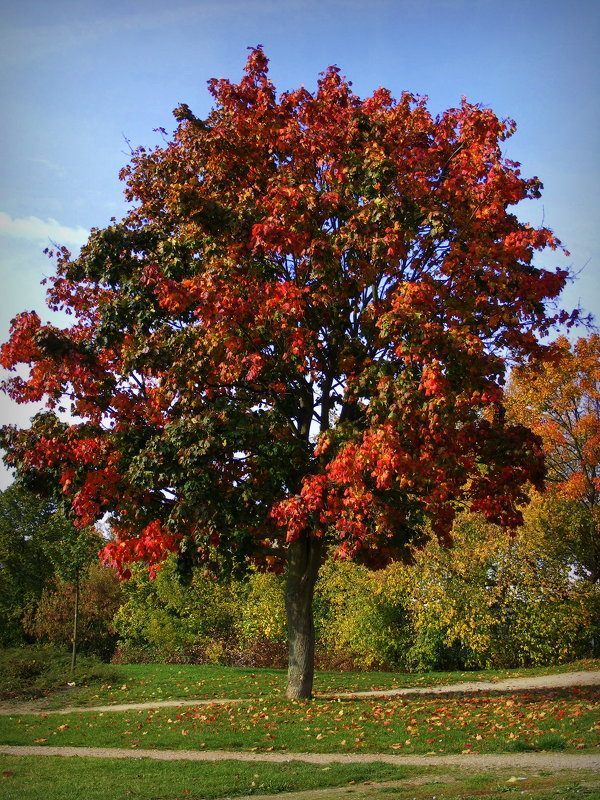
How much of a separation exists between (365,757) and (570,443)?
15721mm

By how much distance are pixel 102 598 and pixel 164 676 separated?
17.7 m

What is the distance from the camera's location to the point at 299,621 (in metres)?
12.8

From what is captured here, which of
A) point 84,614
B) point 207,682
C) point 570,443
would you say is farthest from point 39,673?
point 570,443

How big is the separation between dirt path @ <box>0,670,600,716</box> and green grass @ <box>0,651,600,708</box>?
532 mm

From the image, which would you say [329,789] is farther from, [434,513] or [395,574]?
[395,574]

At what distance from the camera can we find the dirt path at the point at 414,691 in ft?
44.6

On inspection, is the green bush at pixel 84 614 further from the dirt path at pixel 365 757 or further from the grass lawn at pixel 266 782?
the grass lawn at pixel 266 782

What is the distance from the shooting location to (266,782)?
682 cm

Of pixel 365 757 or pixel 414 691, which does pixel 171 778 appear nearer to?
Result: pixel 365 757

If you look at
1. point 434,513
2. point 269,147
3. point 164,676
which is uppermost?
point 269,147

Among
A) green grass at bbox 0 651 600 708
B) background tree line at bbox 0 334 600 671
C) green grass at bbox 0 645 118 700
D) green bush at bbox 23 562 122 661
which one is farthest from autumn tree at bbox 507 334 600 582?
green bush at bbox 23 562 122 661

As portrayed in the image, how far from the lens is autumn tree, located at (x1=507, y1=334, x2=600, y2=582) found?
20344mm

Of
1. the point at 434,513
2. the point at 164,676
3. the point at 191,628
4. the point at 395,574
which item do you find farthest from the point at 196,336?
the point at 191,628

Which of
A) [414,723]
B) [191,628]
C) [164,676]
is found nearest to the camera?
[414,723]
